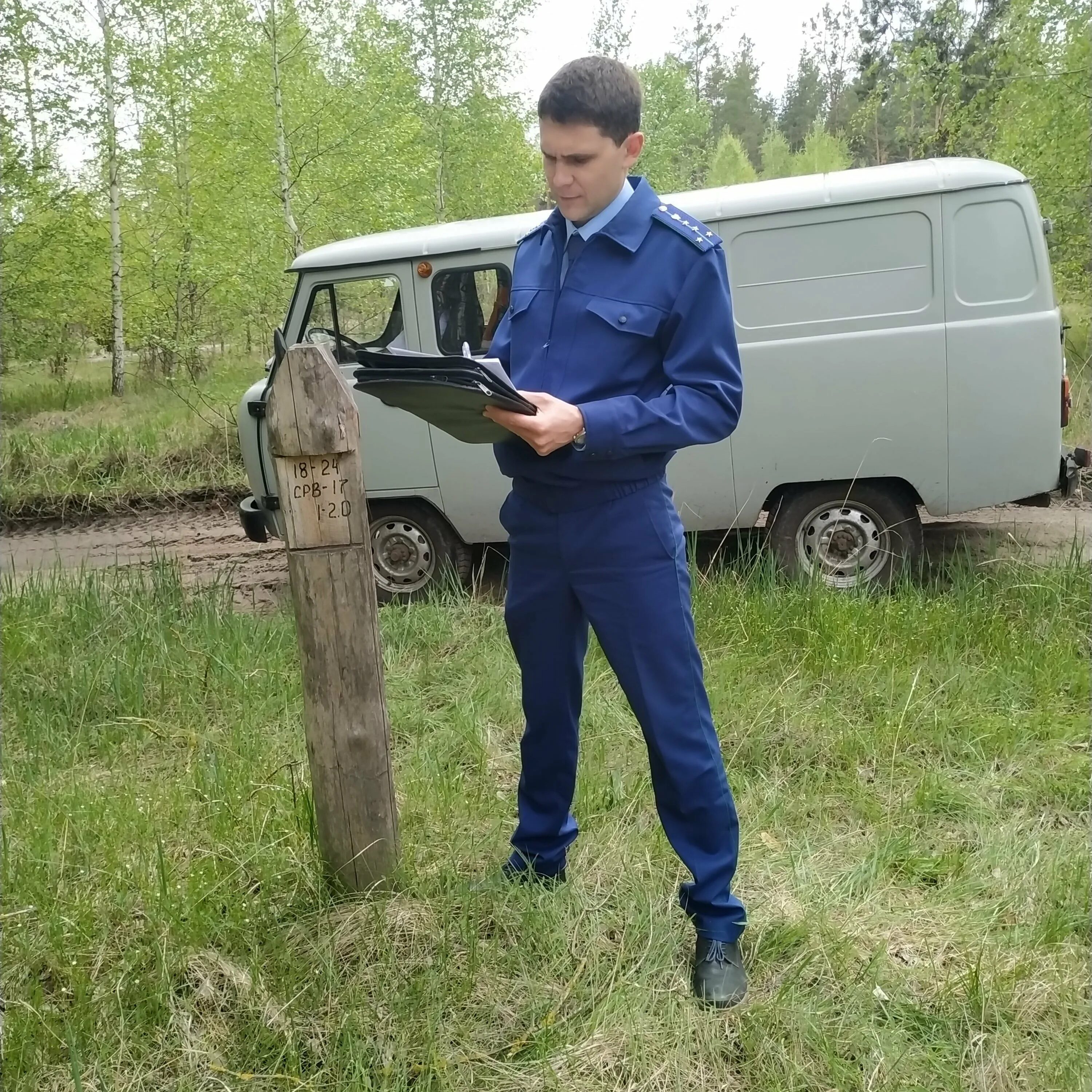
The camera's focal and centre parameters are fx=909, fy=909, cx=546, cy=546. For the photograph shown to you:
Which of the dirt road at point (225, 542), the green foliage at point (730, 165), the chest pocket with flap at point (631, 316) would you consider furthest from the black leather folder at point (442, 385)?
the green foliage at point (730, 165)

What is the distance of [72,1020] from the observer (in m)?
1.94

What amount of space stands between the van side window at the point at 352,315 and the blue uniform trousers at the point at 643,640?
3678mm

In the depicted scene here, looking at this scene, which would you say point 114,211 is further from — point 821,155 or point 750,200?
point 821,155

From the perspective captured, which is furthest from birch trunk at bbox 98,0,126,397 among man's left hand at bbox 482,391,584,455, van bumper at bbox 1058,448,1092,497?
man's left hand at bbox 482,391,584,455

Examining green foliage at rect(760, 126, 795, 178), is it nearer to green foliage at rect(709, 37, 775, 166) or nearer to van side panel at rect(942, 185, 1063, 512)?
green foliage at rect(709, 37, 775, 166)

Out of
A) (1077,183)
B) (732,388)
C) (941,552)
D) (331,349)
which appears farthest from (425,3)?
(732,388)

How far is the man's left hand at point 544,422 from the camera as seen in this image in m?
1.74

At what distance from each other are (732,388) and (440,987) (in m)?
1.46

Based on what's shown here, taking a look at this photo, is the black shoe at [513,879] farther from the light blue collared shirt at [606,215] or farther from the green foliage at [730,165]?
the green foliage at [730,165]

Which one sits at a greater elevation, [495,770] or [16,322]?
[16,322]

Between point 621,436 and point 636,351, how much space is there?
22cm

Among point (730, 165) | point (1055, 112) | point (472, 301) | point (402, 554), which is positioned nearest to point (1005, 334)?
point (472, 301)

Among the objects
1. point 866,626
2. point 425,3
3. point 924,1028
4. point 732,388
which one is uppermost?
point 425,3

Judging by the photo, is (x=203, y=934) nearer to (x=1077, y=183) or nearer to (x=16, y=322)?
(x=1077, y=183)
